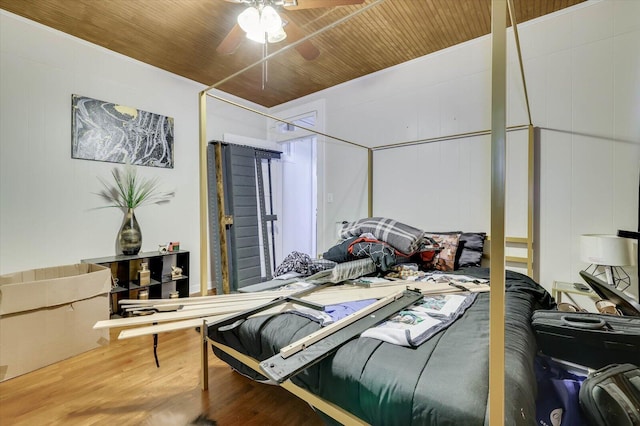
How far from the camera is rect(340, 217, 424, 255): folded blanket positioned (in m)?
2.41

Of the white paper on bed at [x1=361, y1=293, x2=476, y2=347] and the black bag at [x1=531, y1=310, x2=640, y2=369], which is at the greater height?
the white paper on bed at [x1=361, y1=293, x2=476, y2=347]

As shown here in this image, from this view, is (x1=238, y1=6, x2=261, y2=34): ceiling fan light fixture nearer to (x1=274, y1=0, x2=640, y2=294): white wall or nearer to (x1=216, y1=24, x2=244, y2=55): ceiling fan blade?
(x1=216, y1=24, x2=244, y2=55): ceiling fan blade

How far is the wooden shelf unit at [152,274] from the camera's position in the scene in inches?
109

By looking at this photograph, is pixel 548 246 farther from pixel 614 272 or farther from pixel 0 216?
pixel 0 216

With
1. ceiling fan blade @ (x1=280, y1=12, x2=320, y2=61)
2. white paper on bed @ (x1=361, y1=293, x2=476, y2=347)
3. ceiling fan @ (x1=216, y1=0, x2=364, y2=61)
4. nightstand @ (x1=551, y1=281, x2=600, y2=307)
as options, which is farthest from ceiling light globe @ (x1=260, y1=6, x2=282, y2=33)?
nightstand @ (x1=551, y1=281, x2=600, y2=307)

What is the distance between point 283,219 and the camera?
14.8 ft

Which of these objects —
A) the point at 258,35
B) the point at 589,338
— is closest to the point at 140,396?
the point at 589,338

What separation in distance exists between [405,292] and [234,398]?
3.83ft

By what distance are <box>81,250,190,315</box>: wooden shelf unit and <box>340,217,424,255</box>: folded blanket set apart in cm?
195

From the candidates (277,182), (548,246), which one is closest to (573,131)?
(548,246)

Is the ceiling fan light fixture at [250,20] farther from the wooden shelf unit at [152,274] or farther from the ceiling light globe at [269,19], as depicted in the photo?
the wooden shelf unit at [152,274]

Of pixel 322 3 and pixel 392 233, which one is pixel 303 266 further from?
pixel 322 3

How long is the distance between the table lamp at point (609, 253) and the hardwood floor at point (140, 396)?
6.67 feet

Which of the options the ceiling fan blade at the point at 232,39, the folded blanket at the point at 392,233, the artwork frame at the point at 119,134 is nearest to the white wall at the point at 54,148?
the artwork frame at the point at 119,134
